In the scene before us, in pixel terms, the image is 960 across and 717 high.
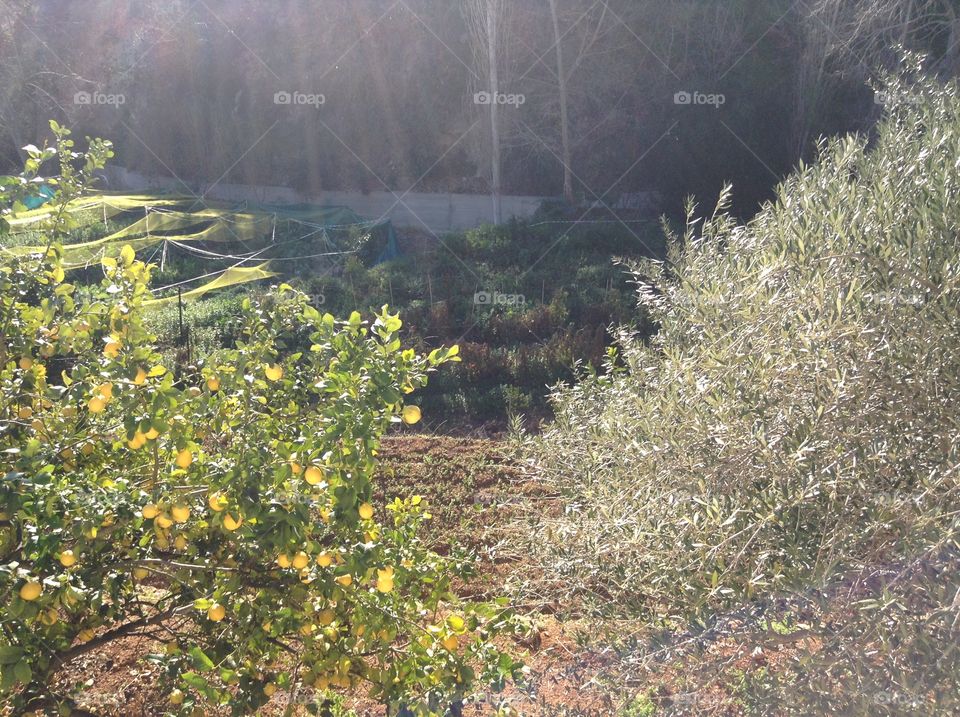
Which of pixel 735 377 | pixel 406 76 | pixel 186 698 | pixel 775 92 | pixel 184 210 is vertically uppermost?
pixel 406 76

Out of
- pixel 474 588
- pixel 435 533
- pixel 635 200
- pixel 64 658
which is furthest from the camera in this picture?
pixel 635 200

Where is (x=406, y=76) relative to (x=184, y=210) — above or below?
above

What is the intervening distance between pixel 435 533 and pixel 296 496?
3531 millimetres

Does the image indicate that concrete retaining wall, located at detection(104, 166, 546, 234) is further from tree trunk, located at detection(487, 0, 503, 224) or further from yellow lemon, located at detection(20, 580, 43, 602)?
yellow lemon, located at detection(20, 580, 43, 602)

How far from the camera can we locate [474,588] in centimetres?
499

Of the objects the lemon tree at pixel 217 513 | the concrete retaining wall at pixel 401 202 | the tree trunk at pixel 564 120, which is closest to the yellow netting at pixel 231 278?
the concrete retaining wall at pixel 401 202

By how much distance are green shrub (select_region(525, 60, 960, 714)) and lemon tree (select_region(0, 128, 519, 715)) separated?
1.84ft

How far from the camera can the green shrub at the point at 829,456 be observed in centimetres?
215

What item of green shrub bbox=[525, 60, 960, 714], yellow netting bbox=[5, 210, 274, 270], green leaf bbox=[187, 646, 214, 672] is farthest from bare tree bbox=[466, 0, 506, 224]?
green leaf bbox=[187, 646, 214, 672]

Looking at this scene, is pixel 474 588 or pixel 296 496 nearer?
pixel 296 496

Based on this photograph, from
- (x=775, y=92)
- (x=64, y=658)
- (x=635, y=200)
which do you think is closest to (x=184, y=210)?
(x=635, y=200)

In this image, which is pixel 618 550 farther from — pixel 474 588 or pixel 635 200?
pixel 635 200

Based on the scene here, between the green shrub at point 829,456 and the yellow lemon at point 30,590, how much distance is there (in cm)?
146

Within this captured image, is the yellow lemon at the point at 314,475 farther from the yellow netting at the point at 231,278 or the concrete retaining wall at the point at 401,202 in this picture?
the concrete retaining wall at the point at 401,202
